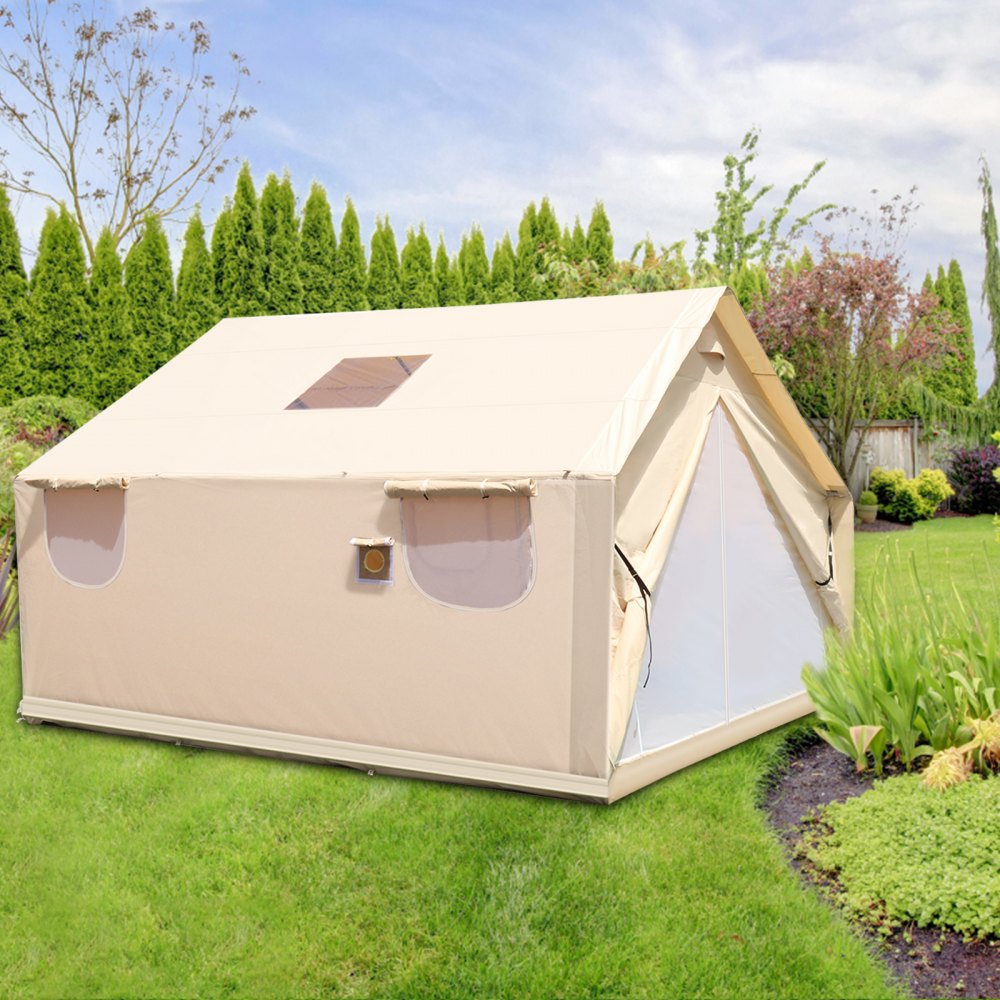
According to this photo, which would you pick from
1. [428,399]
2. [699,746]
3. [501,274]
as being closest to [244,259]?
[501,274]

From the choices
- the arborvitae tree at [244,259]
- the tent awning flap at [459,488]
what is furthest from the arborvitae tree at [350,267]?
the tent awning flap at [459,488]

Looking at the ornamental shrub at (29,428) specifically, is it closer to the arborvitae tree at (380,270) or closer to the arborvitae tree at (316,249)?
the arborvitae tree at (316,249)

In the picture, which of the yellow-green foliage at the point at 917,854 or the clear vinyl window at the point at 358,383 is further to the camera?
the clear vinyl window at the point at 358,383

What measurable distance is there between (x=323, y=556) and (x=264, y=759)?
1.07 m

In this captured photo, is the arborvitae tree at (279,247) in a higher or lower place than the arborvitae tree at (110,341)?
higher

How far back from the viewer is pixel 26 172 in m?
18.4

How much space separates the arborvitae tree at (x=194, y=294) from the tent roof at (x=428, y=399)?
5.05m

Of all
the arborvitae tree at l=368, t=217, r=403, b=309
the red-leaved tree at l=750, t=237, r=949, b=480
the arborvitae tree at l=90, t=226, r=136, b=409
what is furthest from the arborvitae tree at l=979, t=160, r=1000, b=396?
the arborvitae tree at l=90, t=226, r=136, b=409

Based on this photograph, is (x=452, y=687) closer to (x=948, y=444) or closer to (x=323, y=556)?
(x=323, y=556)

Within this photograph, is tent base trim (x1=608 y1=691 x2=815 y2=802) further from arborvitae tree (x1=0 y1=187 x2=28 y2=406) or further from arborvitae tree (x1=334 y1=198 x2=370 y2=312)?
arborvitae tree (x1=0 y1=187 x2=28 y2=406)

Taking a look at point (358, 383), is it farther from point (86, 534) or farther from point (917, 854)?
point (917, 854)

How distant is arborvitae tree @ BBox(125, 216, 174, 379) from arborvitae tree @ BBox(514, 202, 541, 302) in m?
4.29

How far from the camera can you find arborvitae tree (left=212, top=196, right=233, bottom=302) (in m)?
11.9

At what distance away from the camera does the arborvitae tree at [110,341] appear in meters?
11.6
